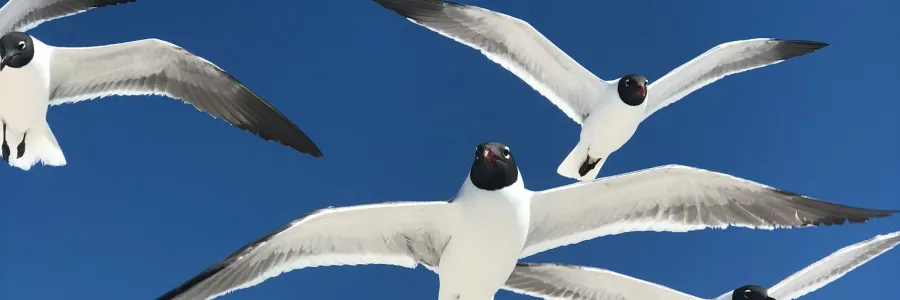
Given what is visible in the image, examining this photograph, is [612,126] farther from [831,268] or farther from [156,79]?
[156,79]

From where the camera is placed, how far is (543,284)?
6121 mm

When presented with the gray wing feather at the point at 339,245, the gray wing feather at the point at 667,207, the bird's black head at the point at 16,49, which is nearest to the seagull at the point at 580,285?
the gray wing feather at the point at 667,207

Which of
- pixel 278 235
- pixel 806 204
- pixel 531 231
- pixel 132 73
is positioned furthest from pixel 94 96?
pixel 806 204

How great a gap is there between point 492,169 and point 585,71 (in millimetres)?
2650

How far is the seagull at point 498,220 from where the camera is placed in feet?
14.5

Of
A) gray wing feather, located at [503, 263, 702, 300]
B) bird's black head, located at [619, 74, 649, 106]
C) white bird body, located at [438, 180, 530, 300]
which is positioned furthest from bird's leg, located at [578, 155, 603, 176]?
white bird body, located at [438, 180, 530, 300]

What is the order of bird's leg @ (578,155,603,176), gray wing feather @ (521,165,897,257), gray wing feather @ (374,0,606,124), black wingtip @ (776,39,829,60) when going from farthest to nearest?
black wingtip @ (776,39,829,60) → bird's leg @ (578,155,603,176) → gray wing feather @ (374,0,606,124) → gray wing feather @ (521,165,897,257)

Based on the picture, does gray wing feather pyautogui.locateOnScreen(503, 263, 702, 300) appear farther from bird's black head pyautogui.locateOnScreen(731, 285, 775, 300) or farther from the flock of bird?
bird's black head pyautogui.locateOnScreen(731, 285, 775, 300)

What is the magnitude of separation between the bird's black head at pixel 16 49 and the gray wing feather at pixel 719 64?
14.2 ft

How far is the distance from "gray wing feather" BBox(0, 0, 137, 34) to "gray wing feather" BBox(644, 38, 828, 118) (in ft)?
13.1

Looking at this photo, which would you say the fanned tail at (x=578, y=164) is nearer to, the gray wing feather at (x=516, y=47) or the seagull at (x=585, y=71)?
the seagull at (x=585, y=71)

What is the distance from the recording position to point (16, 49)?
216 inches

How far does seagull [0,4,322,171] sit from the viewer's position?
18.3 ft

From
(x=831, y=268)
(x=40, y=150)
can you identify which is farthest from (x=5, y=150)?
(x=831, y=268)
